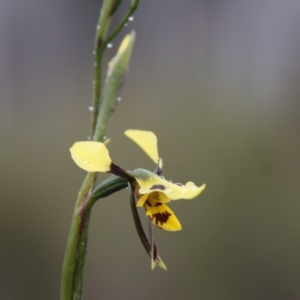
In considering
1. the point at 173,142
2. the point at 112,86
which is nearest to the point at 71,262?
the point at 112,86

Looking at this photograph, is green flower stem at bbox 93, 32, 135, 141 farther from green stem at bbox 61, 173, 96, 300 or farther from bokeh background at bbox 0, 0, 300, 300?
bokeh background at bbox 0, 0, 300, 300

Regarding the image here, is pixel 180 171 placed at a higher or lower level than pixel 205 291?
higher

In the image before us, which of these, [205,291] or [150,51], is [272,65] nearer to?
[150,51]

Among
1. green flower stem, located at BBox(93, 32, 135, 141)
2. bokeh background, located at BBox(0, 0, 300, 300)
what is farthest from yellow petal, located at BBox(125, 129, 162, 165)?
bokeh background, located at BBox(0, 0, 300, 300)

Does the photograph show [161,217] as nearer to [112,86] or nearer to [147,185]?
[147,185]

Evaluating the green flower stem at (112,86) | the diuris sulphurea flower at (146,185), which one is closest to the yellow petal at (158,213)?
the diuris sulphurea flower at (146,185)

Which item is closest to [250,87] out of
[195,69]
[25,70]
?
[195,69]
